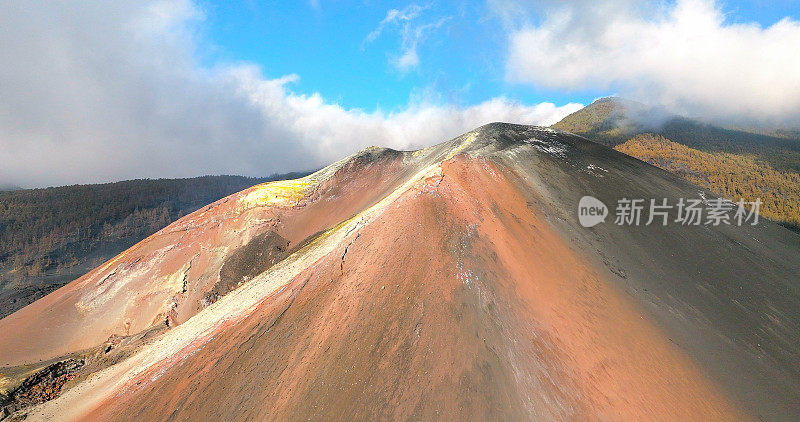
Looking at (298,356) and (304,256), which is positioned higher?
(304,256)

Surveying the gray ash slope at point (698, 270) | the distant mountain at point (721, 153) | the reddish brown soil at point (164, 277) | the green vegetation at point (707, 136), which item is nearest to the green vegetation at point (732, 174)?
the distant mountain at point (721, 153)

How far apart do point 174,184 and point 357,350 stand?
18687 cm

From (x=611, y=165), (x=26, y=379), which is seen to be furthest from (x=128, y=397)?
(x=611, y=165)

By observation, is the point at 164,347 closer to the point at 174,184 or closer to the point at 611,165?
the point at 611,165

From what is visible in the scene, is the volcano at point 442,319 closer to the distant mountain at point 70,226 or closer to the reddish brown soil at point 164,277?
the reddish brown soil at point 164,277

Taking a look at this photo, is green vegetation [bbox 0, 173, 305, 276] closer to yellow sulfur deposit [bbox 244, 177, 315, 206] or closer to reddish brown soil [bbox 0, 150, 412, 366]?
reddish brown soil [bbox 0, 150, 412, 366]

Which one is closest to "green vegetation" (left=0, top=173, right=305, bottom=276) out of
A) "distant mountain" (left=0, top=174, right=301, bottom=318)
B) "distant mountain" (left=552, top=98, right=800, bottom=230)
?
"distant mountain" (left=0, top=174, right=301, bottom=318)

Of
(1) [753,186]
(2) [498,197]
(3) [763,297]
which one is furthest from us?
(1) [753,186]

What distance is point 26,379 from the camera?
15.6 meters

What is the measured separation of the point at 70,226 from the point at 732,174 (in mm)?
225458

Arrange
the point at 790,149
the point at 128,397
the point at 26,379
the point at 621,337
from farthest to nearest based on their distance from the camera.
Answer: the point at 790,149
the point at 26,379
the point at 621,337
the point at 128,397

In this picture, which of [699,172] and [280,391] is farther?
[699,172]

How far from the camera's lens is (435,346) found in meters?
8.75

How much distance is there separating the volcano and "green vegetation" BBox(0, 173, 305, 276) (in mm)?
105429
